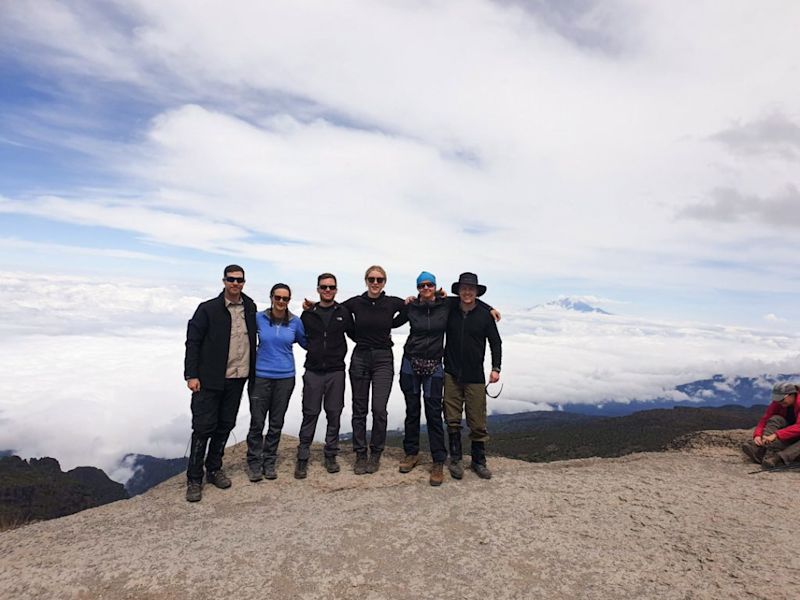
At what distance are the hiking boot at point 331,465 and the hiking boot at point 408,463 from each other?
1.40 m

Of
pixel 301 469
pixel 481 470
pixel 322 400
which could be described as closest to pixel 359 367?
pixel 322 400

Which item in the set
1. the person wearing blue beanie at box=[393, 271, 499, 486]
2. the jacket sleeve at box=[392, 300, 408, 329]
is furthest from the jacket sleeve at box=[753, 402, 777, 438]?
the jacket sleeve at box=[392, 300, 408, 329]

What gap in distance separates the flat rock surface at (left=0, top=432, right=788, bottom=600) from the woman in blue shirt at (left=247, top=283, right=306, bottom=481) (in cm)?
63

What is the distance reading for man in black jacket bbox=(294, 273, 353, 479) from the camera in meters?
9.01

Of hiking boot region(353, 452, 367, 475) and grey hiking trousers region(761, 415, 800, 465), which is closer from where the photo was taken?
hiking boot region(353, 452, 367, 475)

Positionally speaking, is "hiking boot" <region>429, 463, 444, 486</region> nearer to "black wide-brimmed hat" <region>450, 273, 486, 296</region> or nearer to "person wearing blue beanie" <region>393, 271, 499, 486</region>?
"person wearing blue beanie" <region>393, 271, 499, 486</region>

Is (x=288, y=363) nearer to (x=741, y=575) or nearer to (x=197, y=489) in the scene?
(x=197, y=489)

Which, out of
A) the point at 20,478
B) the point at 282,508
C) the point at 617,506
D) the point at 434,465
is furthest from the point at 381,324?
the point at 20,478

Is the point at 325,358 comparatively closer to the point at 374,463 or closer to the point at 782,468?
the point at 374,463

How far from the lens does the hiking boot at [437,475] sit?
8.65 metres

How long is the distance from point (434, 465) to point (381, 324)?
3.04 meters

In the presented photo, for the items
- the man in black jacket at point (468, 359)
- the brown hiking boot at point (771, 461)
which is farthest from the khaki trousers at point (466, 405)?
the brown hiking boot at point (771, 461)

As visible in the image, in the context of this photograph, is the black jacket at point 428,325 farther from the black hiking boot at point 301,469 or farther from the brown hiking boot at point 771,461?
the brown hiking boot at point 771,461

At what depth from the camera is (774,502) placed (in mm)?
8016
